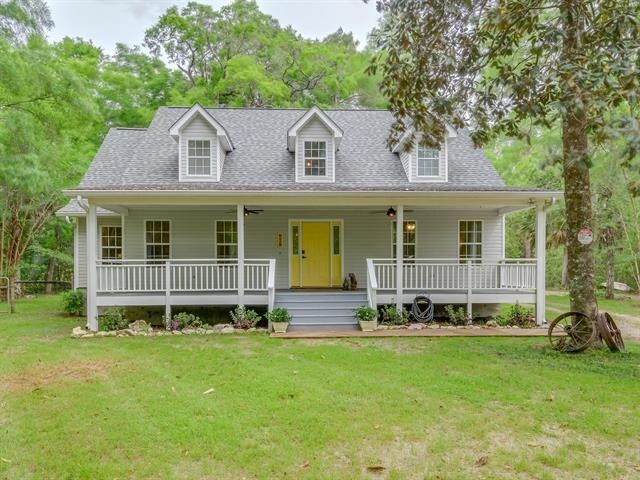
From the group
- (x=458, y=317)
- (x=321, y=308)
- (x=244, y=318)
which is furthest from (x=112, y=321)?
(x=458, y=317)

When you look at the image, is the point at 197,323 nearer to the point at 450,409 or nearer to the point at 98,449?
the point at 98,449

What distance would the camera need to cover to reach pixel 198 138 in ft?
38.4

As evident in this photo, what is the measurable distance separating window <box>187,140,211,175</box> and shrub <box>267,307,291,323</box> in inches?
180

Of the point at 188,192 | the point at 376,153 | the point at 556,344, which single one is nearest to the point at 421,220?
the point at 376,153

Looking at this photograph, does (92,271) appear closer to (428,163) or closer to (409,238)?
(409,238)

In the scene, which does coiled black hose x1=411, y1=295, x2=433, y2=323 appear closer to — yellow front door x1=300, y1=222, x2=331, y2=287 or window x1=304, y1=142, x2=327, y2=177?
yellow front door x1=300, y1=222, x2=331, y2=287

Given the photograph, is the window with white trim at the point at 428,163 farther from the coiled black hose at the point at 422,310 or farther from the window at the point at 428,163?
the coiled black hose at the point at 422,310

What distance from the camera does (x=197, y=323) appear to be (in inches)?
394

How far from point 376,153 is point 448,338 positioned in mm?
6530

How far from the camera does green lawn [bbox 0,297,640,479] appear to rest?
3754 mm

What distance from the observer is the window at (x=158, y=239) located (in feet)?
41.2

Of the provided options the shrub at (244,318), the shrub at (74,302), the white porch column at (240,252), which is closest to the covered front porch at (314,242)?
the white porch column at (240,252)

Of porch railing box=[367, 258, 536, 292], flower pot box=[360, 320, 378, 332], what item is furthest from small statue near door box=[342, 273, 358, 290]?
flower pot box=[360, 320, 378, 332]

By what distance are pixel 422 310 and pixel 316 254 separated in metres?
3.74
